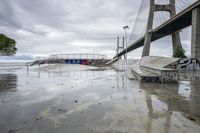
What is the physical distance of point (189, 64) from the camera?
24.5 metres

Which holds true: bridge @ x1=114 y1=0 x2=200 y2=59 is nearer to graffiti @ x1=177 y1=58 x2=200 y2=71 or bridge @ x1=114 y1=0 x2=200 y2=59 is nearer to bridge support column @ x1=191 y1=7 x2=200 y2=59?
bridge support column @ x1=191 y1=7 x2=200 y2=59

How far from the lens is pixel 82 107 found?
523 cm

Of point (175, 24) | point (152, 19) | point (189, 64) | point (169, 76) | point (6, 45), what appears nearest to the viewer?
point (169, 76)

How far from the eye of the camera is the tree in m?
29.8

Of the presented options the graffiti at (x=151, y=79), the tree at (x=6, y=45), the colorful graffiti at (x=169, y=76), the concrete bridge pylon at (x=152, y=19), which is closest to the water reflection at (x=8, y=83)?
the graffiti at (x=151, y=79)

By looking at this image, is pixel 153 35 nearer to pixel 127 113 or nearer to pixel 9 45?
pixel 9 45

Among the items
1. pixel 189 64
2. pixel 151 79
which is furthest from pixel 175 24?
pixel 151 79

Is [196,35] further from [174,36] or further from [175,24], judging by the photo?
[174,36]

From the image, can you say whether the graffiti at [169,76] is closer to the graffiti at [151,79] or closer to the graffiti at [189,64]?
the graffiti at [151,79]

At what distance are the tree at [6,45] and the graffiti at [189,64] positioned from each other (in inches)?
1116

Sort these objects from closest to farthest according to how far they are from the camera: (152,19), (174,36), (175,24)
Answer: (175,24) → (174,36) → (152,19)

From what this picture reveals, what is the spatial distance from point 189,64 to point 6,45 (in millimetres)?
29780

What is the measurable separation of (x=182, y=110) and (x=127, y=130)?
2.24 m

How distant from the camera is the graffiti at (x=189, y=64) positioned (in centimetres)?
2346
